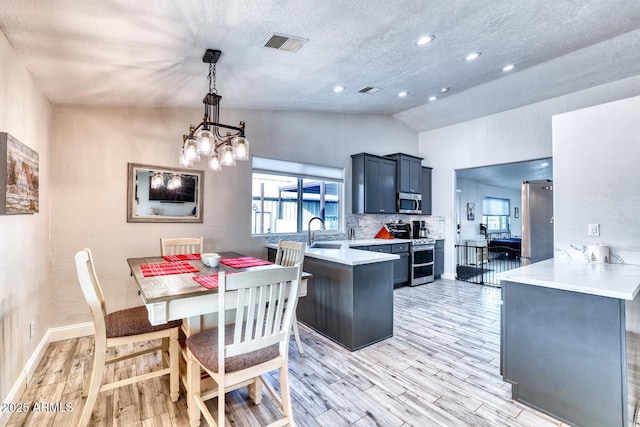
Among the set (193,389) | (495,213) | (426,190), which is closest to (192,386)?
(193,389)

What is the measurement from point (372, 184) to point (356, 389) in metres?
3.68

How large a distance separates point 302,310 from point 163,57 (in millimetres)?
2885

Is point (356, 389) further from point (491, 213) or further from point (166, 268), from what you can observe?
point (491, 213)

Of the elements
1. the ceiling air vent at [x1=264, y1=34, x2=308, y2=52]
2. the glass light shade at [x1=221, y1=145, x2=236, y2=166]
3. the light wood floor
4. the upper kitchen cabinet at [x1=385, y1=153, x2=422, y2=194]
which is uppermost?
the ceiling air vent at [x1=264, y1=34, x2=308, y2=52]

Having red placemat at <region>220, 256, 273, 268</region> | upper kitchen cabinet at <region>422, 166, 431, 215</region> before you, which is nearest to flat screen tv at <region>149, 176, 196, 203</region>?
red placemat at <region>220, 256, 273, 268</region>

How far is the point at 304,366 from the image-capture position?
2500mm

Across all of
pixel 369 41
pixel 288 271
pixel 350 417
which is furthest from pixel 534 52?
pixel 350 417

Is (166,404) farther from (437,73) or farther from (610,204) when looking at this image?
(437,73)

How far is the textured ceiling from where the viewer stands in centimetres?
179

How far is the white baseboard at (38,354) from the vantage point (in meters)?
1.92

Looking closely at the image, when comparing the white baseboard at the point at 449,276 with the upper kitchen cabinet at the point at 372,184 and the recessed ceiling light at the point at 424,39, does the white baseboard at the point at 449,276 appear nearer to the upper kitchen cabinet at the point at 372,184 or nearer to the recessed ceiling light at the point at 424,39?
the upper kitchen cabinet at the point at 372,184

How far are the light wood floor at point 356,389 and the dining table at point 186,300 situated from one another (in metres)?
0.17

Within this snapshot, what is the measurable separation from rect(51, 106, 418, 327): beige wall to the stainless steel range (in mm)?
2922

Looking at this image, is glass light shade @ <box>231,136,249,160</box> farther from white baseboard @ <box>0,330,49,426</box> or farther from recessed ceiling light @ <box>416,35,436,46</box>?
white baseboard @ <box>0,330,49,426</box>
